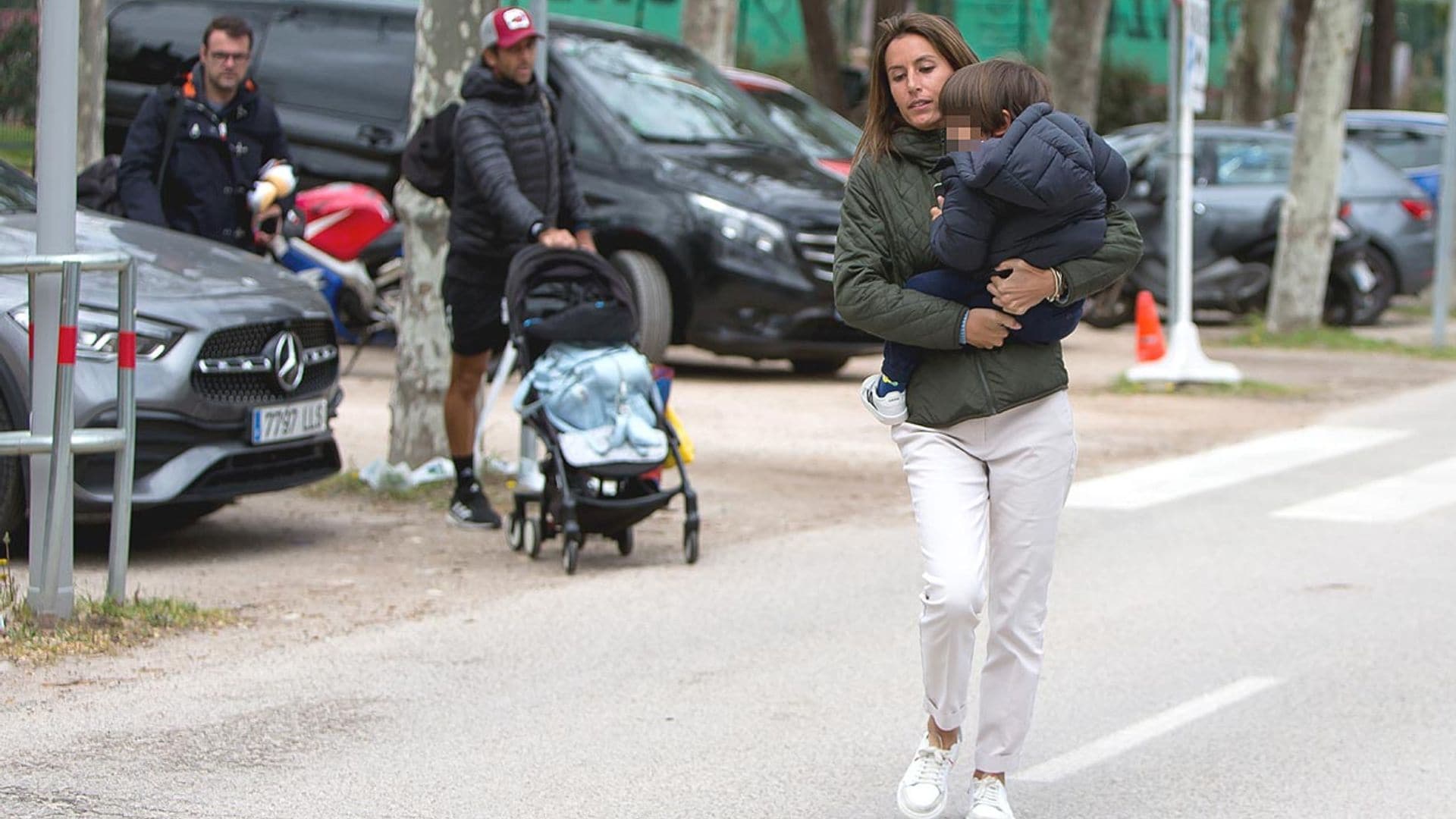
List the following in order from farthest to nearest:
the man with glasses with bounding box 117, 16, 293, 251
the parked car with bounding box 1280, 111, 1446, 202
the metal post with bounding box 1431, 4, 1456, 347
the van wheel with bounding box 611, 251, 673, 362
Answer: the parked car with bounding box 1280, 111, 1446, 202 < the metal post with bounding box 1431, 4, 1456, 347 < the van wheel with bounding box 611, 251, 673, 362 < the man with glasses with bounding box 117, 16, 293, 251

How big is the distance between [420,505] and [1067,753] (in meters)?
4.51

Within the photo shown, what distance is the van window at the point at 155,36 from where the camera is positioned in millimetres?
15086

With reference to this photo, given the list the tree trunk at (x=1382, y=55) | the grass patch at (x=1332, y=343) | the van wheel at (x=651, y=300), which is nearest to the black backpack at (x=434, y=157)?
the van wheel at (x=651, y=300)

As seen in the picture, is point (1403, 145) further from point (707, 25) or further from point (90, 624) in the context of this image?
point (90, 624)

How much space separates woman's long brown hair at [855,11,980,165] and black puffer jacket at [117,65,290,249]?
516 centimetres

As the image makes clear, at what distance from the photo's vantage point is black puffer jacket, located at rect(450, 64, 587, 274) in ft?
27.1

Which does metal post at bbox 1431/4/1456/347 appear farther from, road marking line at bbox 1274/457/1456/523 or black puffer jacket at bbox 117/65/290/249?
black puffer jacket at bbox 117/65/290/249

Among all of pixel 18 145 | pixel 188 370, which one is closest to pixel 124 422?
pixel 188 370

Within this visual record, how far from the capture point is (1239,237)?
19.7 meters

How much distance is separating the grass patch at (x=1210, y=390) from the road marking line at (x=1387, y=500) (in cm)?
355

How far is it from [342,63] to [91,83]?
85.1 inches

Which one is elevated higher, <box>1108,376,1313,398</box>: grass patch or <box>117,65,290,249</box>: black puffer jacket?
<box>117,65,290,249</box>: black puffer jacket

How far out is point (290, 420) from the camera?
796 cm

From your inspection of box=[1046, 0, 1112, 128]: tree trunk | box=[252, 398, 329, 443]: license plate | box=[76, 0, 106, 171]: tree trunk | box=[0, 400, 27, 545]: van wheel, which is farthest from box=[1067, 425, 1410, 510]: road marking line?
box=[1046, 0, 1112, 128]: tree trunk
